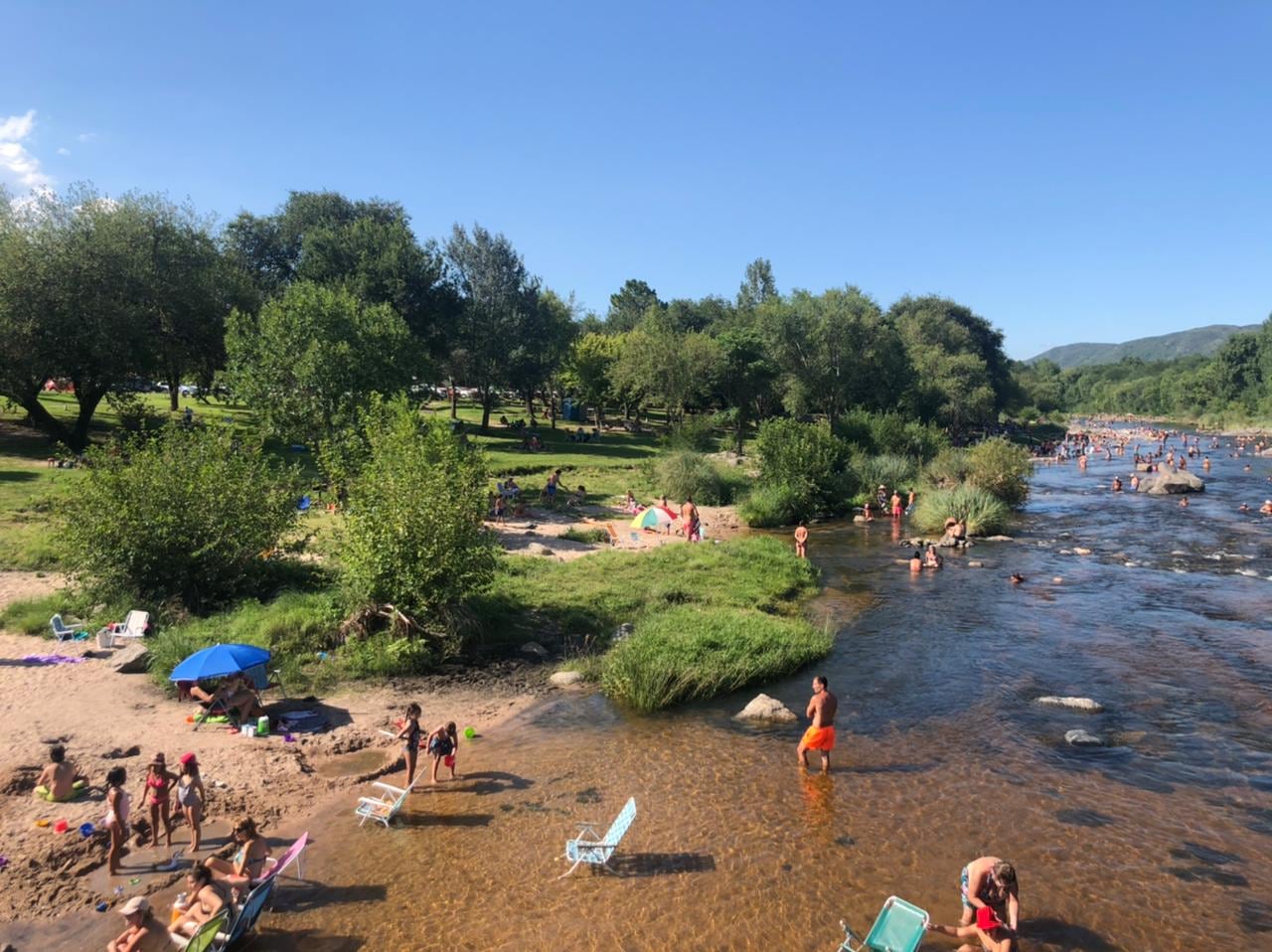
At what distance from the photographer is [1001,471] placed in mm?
44844

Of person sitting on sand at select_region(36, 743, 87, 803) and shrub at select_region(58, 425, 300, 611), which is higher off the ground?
shrub at select_region(58, 425, 300, 611)

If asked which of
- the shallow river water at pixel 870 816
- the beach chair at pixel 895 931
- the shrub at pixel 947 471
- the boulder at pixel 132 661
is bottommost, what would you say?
the shallow river water at pixel 870 816

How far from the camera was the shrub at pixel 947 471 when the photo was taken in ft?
155

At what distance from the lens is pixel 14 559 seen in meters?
22.8

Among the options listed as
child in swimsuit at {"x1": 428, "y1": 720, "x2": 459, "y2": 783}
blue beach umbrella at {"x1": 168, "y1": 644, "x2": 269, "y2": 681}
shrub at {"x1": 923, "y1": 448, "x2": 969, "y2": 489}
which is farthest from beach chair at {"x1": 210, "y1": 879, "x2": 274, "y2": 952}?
shrub at {"x1": 923, "y1": 448, "x2": 969, "y2": 489}

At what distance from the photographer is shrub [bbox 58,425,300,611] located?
761 inches

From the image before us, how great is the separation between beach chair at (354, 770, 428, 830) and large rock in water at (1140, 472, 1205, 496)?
180ft

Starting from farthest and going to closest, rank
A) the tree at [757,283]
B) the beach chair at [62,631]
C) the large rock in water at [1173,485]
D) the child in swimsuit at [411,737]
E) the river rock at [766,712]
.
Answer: the tree at [757,283] < the large rock in water at [1173,485] < the beach chair at [62,631] < the river rock at [766,712] < the child in swimsuit at [411,737]

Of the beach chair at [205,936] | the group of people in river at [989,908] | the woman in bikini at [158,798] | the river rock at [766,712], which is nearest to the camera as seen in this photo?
the beach chair at [205,936]

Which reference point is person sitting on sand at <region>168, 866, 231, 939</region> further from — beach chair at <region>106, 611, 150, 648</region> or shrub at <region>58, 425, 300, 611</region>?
shrub at <region>58, 425, 300, 611</region>

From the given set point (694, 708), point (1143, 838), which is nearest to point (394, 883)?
point (694, 708)

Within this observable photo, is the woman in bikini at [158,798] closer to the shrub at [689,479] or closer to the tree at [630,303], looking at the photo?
the shrub at [689,479]

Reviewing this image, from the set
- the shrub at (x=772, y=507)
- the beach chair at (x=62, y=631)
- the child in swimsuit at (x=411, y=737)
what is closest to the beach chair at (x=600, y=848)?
the child in swimsuit at (x=411, y=737)

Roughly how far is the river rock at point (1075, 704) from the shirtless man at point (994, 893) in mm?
8449
